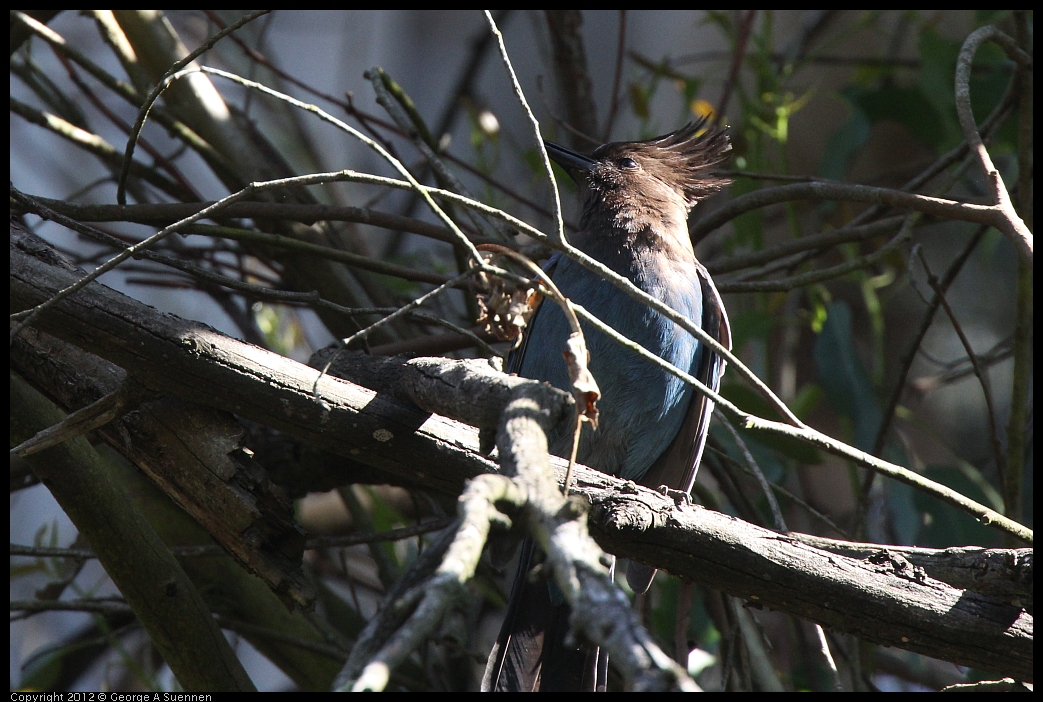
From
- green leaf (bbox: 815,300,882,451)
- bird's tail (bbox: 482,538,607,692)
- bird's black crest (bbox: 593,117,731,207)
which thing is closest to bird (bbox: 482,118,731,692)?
bird's tail (bbox: 482,538,607,692)

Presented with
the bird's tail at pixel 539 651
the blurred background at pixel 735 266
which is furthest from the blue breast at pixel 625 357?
the bird's tail at pixel 539 651

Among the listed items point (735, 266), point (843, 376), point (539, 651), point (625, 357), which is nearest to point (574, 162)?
point (735, 266)

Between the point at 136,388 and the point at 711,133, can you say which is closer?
the point at 136,388

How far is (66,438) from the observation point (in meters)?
1.75

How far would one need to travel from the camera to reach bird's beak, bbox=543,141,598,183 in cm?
315

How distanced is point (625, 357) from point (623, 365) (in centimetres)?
3

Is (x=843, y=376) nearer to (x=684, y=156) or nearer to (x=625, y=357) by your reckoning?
(x=684, y=156)

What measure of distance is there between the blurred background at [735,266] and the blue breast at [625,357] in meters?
0.21

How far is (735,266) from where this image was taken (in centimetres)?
290

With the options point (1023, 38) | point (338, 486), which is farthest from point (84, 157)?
point (1023, 38)

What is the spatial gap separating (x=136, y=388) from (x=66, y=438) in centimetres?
17

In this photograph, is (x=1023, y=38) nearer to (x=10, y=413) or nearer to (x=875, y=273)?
(x=875, y=273)

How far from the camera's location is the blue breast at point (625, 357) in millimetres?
2660

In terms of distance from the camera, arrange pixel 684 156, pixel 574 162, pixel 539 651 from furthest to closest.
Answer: pixel 684 156, pixel 574 162, pixel 539 651
